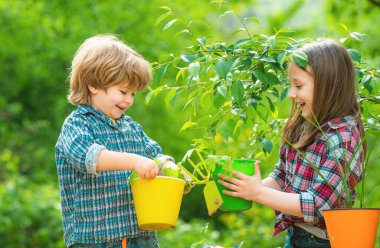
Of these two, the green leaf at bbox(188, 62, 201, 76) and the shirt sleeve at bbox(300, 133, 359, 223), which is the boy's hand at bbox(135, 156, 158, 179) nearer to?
the green leaf at bbox(188, 62, 201, 76)

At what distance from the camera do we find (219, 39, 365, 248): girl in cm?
250

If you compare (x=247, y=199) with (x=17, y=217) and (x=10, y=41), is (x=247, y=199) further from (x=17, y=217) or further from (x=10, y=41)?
(x=10, y=41)

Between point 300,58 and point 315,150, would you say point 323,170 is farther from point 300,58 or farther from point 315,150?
point 300,58

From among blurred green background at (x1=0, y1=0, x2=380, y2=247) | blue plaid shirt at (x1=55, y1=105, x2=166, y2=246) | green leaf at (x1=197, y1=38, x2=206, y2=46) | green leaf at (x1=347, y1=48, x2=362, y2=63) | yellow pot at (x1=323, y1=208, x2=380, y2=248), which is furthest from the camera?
blurred green background at (x1=0, y1=0, x2=380, y2=247)

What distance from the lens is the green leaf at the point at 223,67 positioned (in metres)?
2.53

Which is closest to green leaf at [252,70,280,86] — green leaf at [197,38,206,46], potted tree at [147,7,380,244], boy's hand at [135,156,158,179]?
potted tree at [147,7,380,244]

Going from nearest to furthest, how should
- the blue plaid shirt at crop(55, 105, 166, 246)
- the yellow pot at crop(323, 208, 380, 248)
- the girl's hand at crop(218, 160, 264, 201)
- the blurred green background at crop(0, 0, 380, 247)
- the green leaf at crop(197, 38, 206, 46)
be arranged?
the yellow pot at crop(323, 208, 380, 248) → the girl's hand at crop(218, 160, 264, 201) → the blue plaid shirt at crop(55, 105, 166, 246) → the green leaf at crop(197, 38, 206, 46) → the blurred green background at crop(0, 0, 380, 247)

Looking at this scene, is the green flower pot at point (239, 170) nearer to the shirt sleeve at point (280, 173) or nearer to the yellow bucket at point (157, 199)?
the yellow bucket at point (157, 199)

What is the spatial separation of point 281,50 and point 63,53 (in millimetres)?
9323

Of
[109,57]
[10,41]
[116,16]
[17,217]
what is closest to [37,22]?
[10,41]

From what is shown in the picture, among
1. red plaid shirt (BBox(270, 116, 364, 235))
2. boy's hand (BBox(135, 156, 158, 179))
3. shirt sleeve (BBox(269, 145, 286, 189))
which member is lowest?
shirt sleeve (BBox(269, 145, 286, 189))

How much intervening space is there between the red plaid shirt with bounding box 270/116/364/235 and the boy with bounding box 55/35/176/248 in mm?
483

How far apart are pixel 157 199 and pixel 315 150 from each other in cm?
63

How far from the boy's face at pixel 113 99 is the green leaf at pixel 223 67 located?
368 millimetres
